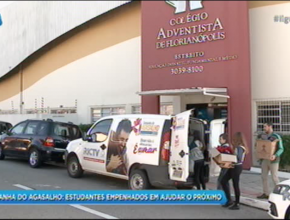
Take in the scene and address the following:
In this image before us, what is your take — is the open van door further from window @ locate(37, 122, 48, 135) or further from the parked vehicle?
window @ locate(37, 122, 48, 135)

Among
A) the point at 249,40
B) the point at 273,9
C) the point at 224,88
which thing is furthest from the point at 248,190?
the point at 273,9

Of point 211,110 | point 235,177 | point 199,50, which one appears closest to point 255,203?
point 235,177

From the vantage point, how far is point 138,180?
7.40 meters

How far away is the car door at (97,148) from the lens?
27.3 ft

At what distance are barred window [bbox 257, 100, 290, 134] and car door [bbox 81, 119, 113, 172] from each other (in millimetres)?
5721

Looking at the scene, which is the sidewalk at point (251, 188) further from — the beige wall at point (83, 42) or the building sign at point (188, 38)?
the beige wall at point (83, 42)

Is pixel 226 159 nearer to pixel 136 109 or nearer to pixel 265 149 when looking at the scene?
pixel 265 149

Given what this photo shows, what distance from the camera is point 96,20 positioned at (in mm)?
17031

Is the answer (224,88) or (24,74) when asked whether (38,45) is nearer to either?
(24,74)

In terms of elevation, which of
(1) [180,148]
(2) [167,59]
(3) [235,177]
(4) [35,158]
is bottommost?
(4) [35,158]

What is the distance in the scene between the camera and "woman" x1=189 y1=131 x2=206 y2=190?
707 cm

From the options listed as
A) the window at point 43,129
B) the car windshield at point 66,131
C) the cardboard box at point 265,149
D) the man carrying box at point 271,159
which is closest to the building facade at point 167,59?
the car windshield at point 66,131

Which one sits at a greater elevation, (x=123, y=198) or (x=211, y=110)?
(x=211, y=110)

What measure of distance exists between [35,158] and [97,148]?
3417 mm
